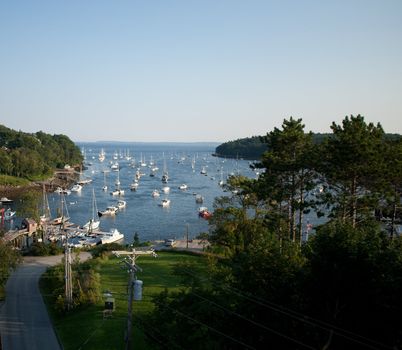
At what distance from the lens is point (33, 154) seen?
9075cm

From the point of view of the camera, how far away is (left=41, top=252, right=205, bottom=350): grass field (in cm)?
1638

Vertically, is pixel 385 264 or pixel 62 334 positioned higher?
pixel 385 264

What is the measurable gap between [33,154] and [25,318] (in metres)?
76.8

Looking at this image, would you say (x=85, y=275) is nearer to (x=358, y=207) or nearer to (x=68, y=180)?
(x=358, y=207)

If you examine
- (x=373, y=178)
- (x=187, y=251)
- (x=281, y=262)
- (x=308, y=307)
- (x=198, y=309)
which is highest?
(x=373, y=178)

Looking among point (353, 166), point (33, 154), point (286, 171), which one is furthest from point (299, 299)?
point (33, 154)

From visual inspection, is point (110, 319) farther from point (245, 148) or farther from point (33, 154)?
point (245, 148)

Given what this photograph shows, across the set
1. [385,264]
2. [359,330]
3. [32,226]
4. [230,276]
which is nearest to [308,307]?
[359,330]

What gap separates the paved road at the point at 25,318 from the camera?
1691 centimetres

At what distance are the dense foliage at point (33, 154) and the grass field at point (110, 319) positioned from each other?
2535 inches

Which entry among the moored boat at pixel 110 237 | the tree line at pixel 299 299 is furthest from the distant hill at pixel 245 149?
the tree line at pixel 299 299

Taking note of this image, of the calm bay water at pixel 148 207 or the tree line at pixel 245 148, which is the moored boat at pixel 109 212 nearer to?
the calm bay water at pixel 148 207

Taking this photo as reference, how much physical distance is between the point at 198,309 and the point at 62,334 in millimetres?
8337

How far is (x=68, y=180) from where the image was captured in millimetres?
91688
